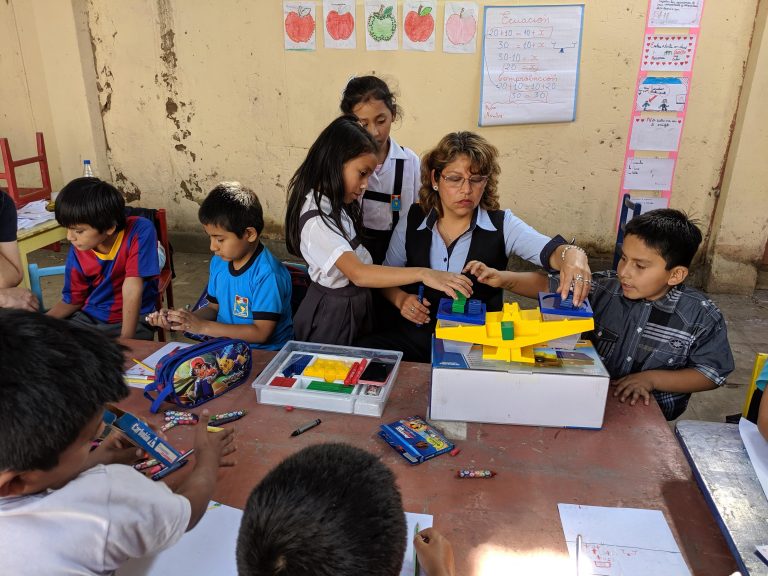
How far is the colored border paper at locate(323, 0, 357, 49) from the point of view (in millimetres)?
4211

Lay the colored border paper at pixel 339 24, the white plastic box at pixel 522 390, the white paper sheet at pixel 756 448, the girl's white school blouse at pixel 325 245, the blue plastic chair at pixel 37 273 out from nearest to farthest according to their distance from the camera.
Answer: the white paper sheet at pixel 756 448, the white plastic box at pixel 522 390, the girl's white school blouse at pixel 325 245, the blue plastic chair at pixel 37 273, the colored border paper at pixel 339 24

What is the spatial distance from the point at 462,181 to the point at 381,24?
2.76m

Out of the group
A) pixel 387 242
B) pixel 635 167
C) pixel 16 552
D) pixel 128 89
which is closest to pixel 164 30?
pixel 128 89

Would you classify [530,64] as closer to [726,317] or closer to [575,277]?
[726,317]

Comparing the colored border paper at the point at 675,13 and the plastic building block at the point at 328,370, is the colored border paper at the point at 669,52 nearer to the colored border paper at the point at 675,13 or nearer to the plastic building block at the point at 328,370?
the colored border paper at the point at 675,13

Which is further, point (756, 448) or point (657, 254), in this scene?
point (657, 254)

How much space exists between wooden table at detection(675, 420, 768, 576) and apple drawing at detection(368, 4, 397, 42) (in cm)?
366

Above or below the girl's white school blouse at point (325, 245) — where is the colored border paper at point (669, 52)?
above

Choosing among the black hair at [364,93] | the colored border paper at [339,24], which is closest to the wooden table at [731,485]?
the black hair at [364,93]

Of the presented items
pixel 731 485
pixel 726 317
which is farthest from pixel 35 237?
pixel 726 317

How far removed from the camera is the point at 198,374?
156 centimetres

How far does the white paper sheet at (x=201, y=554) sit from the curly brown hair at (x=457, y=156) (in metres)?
1.35

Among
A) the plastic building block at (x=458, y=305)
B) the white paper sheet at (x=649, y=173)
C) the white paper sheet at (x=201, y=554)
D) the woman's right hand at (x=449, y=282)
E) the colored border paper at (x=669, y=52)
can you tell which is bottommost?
the white paper sheet at (x=201, y=554)

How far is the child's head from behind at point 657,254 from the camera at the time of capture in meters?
1.75
